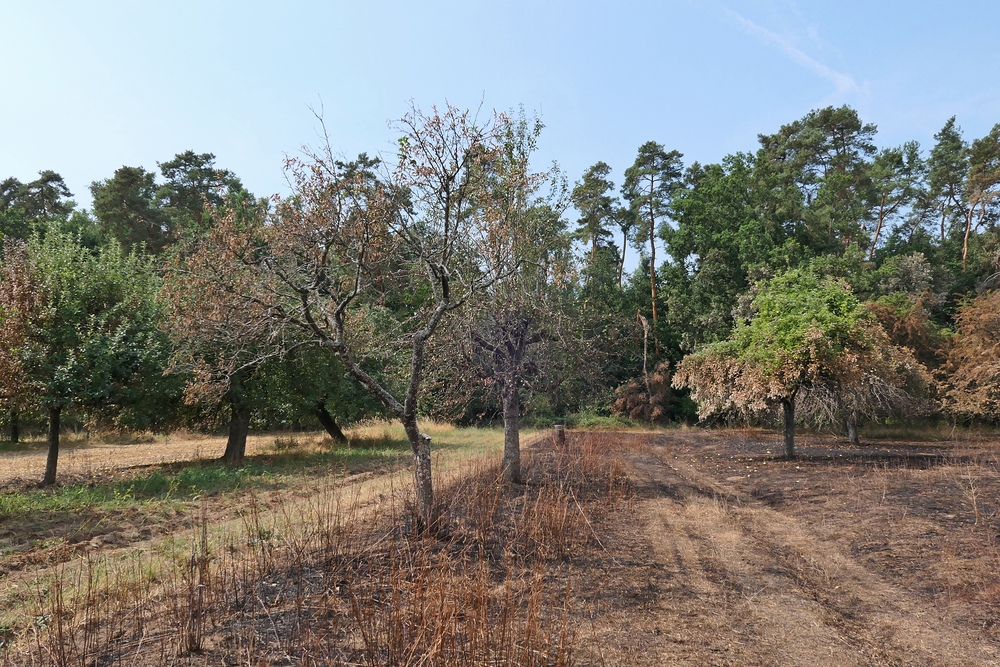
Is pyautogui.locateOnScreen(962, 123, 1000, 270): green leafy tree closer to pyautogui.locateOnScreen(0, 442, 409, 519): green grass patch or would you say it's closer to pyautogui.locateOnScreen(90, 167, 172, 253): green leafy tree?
pyautogui.locateOnScreen(0, 442, 409, 519): green grass patch

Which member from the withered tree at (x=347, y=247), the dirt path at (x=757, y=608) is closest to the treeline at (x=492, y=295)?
the withered tree at (x=347, y=247)

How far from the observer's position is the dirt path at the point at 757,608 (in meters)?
4.12

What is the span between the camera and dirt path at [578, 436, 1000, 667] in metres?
4.12

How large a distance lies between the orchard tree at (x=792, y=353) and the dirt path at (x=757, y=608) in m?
8.06

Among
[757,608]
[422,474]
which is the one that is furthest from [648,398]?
[757,608]

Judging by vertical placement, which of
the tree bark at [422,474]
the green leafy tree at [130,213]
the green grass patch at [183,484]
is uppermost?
the green leafy tree at [130,213]

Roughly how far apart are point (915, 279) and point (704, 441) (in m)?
17.1

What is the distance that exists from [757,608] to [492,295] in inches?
246

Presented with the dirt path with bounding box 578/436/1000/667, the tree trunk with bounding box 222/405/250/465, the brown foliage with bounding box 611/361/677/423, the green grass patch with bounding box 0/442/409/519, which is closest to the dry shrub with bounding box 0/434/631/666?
the dirt path with bounding box 578/436/1000/667

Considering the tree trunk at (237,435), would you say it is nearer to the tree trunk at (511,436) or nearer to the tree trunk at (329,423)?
the tree trunk at (329,423)

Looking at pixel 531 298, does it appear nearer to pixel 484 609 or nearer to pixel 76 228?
pixel 484 609

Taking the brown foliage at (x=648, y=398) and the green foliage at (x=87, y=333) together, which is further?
the brown foliage at (x=648, y=398)

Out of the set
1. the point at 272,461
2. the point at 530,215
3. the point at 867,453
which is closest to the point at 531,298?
the point at 530,215

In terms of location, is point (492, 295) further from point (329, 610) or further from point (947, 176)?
point (947, 176)
